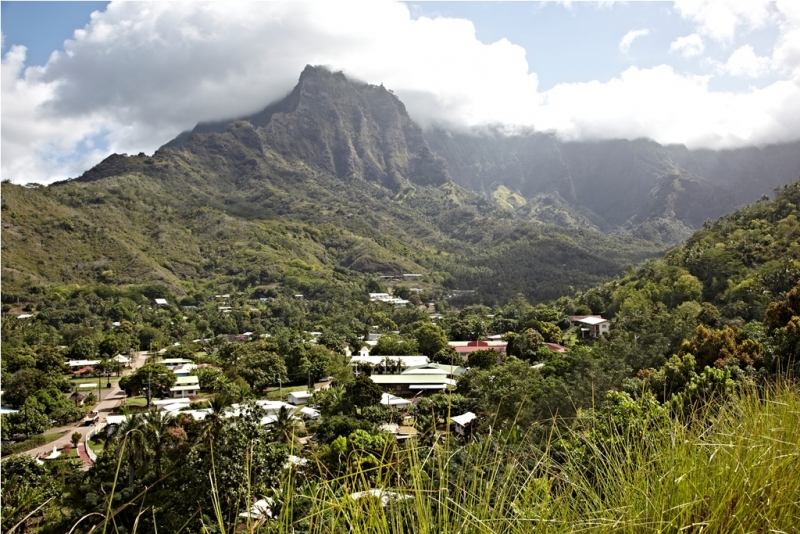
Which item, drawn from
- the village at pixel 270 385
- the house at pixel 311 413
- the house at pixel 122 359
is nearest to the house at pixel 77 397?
the village at pixel 270 385

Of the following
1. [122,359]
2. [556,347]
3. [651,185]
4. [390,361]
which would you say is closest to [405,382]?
[390,361]

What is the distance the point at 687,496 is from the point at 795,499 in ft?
1.40

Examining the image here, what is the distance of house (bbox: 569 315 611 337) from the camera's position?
35.2m

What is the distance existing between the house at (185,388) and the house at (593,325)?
2407cm

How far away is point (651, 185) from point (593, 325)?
150488 mm

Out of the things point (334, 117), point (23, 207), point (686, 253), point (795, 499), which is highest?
point (334, 117)

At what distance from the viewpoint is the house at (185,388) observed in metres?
27.1

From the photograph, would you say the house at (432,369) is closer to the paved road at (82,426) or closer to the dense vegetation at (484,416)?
the dense vegetation at (484,416)

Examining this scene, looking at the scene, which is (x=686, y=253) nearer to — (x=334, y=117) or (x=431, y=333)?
(x=431, y=333)

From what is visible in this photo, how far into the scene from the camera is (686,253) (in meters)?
37.9

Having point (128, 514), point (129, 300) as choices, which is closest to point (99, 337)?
point (129, 300)

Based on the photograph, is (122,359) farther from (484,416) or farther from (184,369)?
(484,416)

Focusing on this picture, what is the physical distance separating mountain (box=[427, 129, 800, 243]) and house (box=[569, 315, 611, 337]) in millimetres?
101745

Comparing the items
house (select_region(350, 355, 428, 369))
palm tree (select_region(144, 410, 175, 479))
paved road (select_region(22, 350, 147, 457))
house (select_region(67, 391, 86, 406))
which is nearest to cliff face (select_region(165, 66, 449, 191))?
house (select_region(350, 355, 428, 369))
